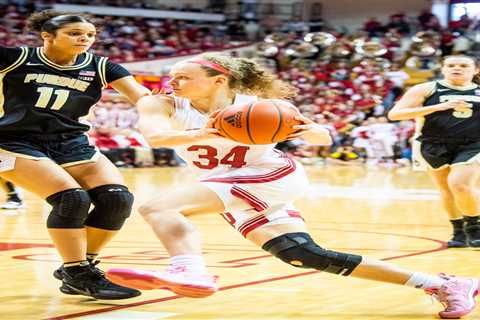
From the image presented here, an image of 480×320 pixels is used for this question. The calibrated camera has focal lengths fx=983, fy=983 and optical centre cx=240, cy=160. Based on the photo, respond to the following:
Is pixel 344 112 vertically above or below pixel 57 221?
below

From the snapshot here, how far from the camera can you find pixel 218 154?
492 cm

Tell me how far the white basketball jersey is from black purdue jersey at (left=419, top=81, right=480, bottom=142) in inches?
148

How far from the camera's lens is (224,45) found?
32.5 metres

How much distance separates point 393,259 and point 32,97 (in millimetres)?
3258

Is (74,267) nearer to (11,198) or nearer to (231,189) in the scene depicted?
(231,189)

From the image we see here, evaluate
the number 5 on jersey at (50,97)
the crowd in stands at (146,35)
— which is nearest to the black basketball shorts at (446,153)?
the number 5 on jersey at (50,97)

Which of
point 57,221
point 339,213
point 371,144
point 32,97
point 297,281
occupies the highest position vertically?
point 32,97

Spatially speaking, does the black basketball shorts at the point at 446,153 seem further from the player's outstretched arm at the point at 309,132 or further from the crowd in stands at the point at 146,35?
the crowd in stands at the point at 146,35

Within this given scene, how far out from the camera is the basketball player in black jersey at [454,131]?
324 inches

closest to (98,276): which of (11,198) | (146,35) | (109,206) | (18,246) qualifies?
(109,206)

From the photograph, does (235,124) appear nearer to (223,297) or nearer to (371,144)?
(223,297)

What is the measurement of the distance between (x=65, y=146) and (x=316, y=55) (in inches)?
1053

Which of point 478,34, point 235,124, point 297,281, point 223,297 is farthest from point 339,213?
point 478,34

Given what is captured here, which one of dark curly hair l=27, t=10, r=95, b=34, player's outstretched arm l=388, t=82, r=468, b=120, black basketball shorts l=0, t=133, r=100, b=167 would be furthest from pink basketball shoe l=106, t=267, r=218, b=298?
player's outstretched arm l=388, t=82, r=468, b=120
